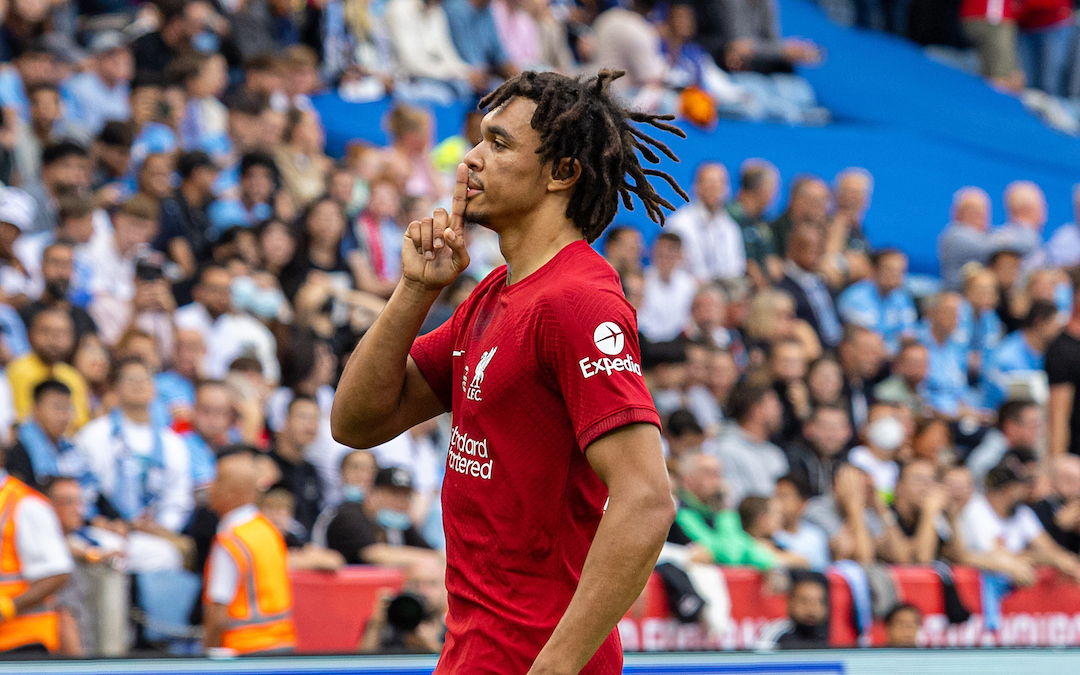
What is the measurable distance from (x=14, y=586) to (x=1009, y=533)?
5738 mm

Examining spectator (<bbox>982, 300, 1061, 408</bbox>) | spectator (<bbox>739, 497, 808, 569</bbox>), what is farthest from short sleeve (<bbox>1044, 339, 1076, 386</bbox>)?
spectator (<bbox>739, 497, 808, 569</bbox>)

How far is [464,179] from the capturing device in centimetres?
277

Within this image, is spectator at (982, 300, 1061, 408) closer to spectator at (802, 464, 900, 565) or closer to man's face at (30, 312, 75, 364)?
spectator at (802, 464, 900, 565)

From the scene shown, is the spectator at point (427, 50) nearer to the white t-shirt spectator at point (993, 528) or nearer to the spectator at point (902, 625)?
the white t-shirt spectator at point (993, 528)

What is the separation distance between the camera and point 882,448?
28.9 feet

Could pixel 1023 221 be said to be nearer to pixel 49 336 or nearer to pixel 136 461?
pixel 136 461

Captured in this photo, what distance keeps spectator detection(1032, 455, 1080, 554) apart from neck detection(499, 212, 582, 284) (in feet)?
22.2

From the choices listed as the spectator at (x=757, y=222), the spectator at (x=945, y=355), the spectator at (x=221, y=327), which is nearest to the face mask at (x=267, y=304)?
the spectator at (x=221, y=327)

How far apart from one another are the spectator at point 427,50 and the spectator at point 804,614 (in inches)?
235

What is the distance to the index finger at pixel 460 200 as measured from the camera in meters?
2.76

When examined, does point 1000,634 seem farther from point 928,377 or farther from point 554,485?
point 554,485

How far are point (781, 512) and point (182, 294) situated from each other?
3.56 meters

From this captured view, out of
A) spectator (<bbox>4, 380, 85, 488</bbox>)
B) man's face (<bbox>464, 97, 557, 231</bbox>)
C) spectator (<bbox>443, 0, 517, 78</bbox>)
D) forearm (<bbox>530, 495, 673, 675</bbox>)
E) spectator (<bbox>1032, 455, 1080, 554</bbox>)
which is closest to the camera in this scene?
forearm (<bbox>530, 495, 673, 675</bbox>)

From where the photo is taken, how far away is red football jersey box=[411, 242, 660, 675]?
2.57 metres
